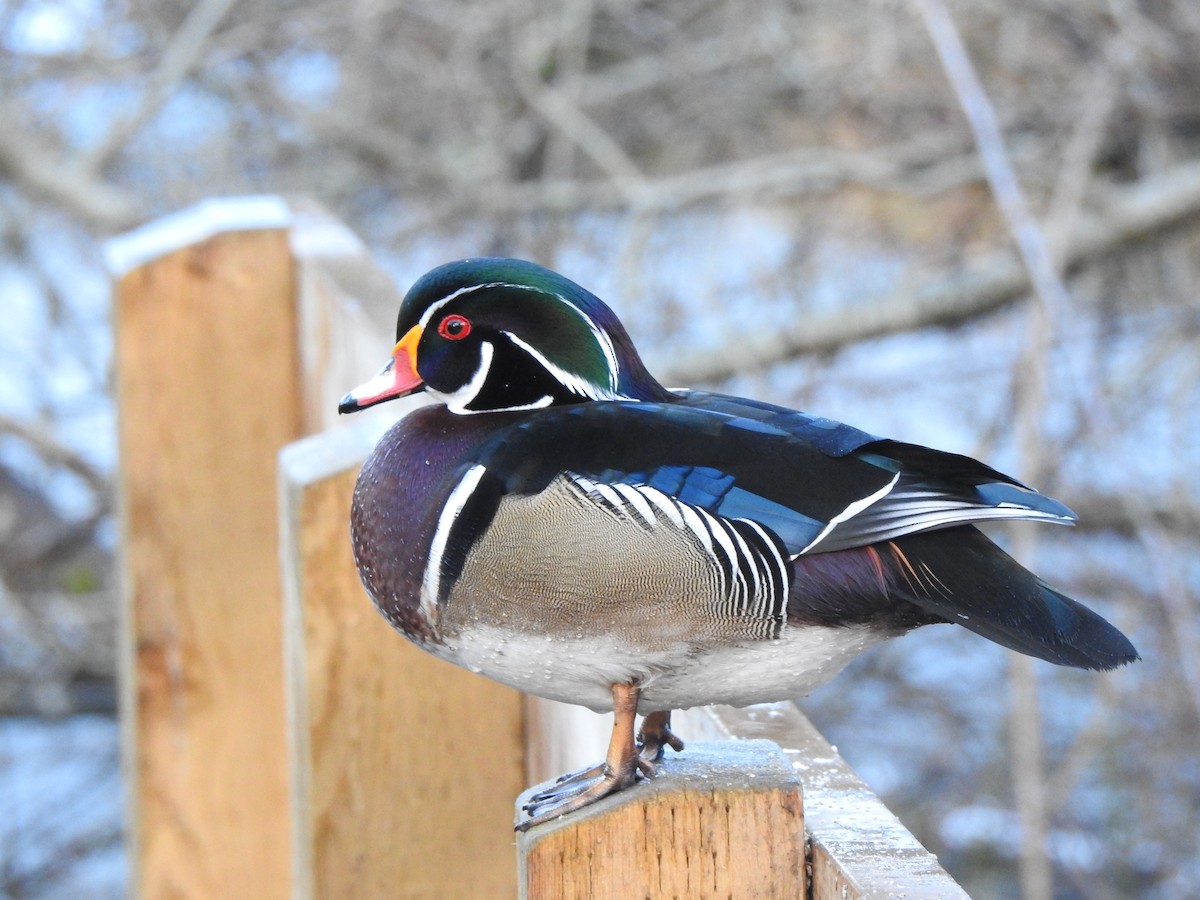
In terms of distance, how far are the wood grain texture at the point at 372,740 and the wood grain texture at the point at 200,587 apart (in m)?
0.72

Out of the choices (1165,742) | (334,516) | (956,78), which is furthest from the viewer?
(1165,742)

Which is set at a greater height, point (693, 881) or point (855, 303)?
point (855, 303)

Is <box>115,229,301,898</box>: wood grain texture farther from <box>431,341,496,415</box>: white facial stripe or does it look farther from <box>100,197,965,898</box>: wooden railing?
<box>431,341,496,415</box>: white facial stripe

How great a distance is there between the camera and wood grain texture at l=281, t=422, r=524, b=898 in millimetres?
1330

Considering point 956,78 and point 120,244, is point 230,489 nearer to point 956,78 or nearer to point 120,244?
point 120,244

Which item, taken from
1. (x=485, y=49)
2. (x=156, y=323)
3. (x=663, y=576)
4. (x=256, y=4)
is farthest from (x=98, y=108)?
(x=663, y=576)

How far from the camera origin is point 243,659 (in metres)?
2.05

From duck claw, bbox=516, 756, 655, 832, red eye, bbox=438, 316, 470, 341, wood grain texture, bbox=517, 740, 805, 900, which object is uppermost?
red eye, bbox=438, 316, 470, 341

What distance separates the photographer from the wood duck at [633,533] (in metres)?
0.95

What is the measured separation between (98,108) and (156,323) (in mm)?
2656

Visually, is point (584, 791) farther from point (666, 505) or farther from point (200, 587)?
point (200, 587)

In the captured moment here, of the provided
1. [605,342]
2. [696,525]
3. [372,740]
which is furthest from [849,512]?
[372,740]

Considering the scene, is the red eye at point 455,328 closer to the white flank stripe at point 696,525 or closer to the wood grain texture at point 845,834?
the white flank stripe at point 696,525

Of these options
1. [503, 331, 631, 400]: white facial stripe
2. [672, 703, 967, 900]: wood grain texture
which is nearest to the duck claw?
[672, 703, 967, 900]: wood grain texture
